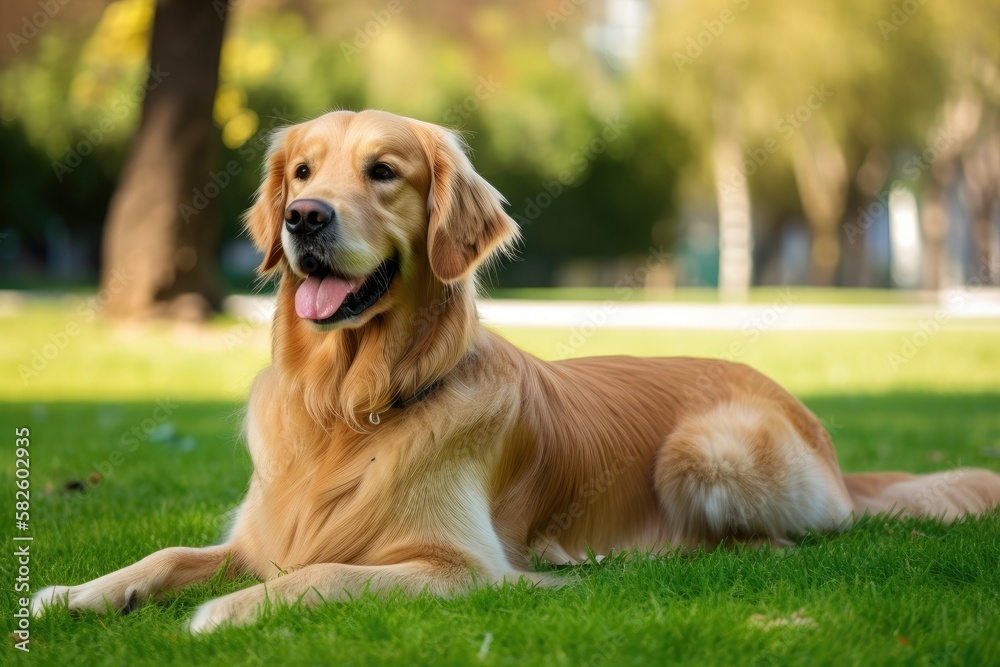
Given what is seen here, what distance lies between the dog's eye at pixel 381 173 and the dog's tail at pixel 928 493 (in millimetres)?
2613

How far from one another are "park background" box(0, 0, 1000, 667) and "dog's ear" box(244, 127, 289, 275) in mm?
938

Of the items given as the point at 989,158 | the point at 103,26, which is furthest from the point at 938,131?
the point at 103,26

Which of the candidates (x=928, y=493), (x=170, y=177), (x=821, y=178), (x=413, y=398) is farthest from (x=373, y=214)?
(x=821, y=178)

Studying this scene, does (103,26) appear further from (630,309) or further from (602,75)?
(602,75)

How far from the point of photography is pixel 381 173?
3.96 m

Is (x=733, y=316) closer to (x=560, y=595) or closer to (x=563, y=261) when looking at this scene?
(x=563, y=261)

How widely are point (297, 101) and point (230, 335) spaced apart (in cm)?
2041

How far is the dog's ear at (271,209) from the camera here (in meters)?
4.27

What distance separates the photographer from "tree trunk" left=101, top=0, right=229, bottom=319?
13.2m

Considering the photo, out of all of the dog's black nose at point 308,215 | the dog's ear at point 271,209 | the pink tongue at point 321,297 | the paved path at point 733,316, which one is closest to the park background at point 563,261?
the paved path at point 733,316

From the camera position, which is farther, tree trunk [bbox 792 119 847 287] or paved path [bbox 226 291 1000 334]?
tree trunk [bbox 792 119 847 287]

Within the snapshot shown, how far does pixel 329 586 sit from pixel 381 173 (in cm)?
151

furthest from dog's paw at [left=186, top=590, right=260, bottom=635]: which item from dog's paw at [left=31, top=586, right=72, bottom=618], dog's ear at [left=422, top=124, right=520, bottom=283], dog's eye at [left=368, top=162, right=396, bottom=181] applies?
dog's eye at [left=368, top=162, right=396, bottom=181]

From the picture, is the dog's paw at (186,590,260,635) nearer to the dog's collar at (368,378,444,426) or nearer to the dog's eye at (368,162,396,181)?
the dog's collar at (368,378,444,426)
